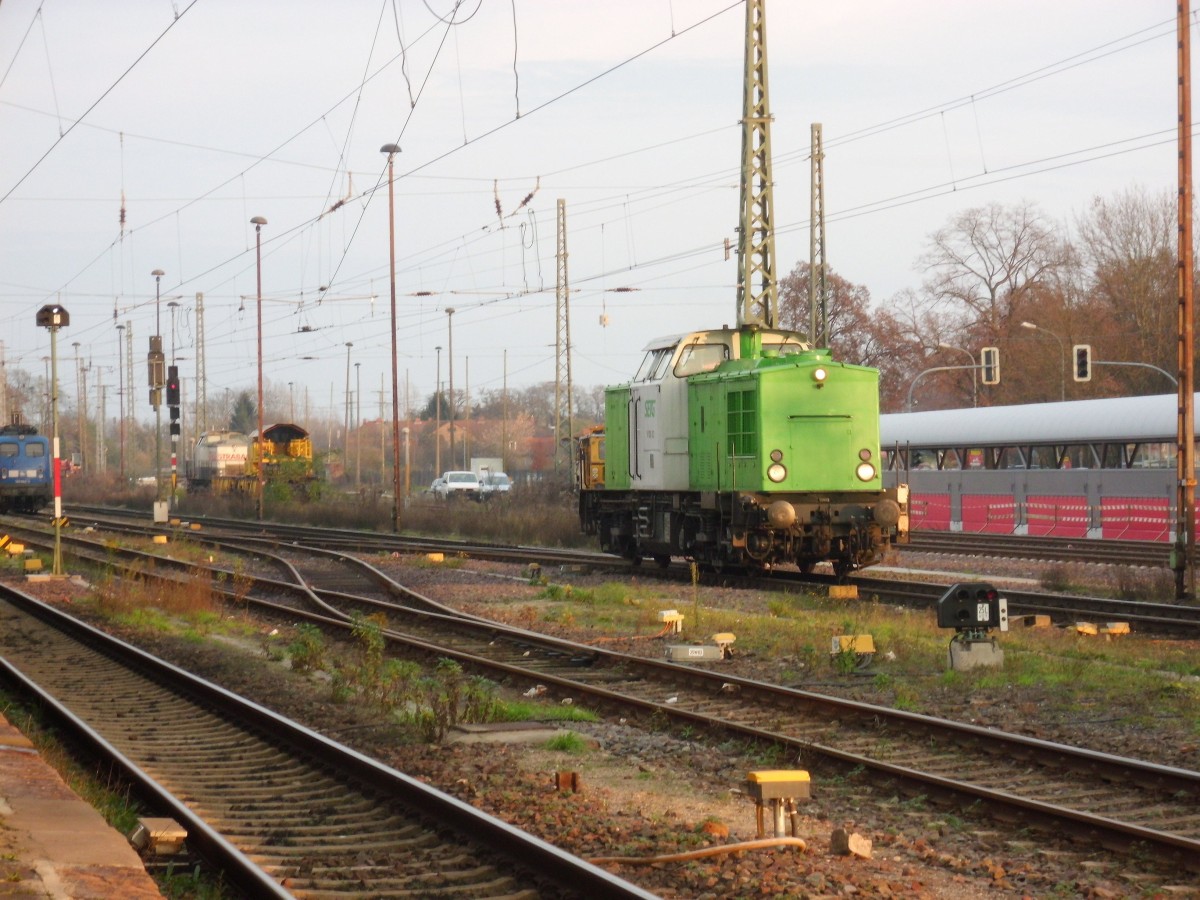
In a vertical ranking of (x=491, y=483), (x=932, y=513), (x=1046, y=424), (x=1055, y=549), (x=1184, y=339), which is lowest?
(x=1055, y=549)

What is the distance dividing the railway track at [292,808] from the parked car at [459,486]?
160 ft

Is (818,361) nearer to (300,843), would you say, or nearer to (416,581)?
(416,581)

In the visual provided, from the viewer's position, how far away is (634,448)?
23719 mm

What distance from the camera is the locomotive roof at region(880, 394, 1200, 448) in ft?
107

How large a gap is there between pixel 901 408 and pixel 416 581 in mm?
63825

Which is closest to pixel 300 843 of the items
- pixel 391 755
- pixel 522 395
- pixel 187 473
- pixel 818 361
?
pixel 391 755

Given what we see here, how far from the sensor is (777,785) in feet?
22.7

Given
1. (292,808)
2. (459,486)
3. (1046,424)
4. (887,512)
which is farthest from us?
(459,486)

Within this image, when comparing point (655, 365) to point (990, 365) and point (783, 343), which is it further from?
point (990, 365)

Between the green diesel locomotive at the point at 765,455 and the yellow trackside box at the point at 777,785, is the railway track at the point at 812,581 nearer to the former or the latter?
the green diesel locomotive at the point at 765,455

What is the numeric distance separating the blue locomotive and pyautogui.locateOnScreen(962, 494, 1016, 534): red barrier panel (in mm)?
35613

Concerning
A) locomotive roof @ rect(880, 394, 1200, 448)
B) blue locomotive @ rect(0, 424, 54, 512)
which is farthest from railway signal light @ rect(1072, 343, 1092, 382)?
blue locomotive @ rect(0, 424, 54, 512)

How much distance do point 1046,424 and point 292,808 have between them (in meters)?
31.4

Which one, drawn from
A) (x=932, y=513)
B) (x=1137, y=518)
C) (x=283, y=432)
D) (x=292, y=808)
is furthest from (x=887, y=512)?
(x=283, y=432)
